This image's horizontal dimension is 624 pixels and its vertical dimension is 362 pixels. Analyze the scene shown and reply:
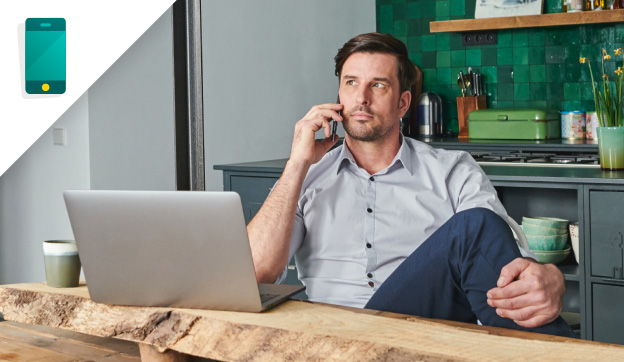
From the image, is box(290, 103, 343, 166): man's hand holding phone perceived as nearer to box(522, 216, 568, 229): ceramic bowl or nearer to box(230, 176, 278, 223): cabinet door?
box(522, 216, 568, 229): ceramic bowl

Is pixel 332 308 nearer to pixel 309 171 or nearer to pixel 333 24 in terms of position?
pixel 309 171

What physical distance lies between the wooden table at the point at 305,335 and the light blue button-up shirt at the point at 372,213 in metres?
0.58

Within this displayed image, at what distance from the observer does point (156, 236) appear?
131 centimetres

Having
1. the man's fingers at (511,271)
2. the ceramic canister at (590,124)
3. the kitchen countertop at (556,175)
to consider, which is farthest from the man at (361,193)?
the ceramic canister at (590,124)

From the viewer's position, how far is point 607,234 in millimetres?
2611

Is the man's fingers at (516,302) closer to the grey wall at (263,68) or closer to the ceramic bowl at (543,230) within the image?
the ceramic bowl at (543,230)

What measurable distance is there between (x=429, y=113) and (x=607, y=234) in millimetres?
2143

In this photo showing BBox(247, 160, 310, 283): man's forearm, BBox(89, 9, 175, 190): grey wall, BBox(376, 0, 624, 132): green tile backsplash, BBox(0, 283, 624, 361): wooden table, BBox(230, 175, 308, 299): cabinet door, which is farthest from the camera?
BBox(376, 0, 624, 132): green tile backsplash

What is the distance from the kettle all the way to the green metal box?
0.29m

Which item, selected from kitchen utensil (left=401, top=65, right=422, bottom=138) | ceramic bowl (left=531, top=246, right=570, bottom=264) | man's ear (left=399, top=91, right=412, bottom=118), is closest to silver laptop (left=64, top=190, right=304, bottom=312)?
man's ear (left=399, top=91, right=412, bottom=118)

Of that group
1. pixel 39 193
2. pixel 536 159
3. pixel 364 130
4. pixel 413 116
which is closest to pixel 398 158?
pixel 364 130

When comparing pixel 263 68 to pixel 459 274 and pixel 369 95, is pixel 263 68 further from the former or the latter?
pixel 459 274

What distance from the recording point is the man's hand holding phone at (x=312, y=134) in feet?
6.53
